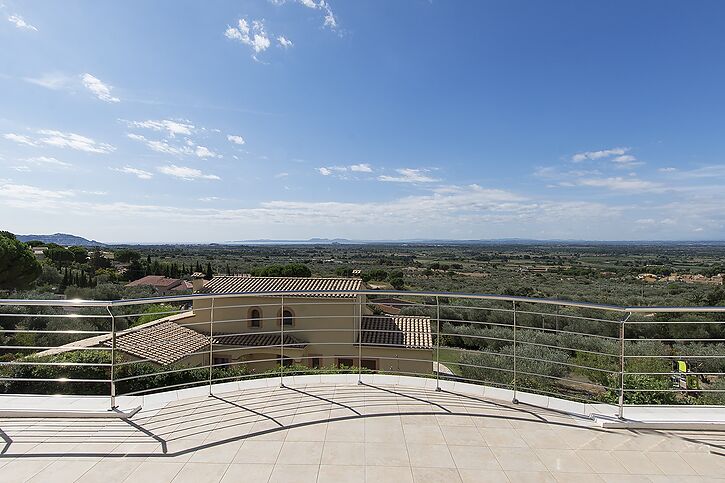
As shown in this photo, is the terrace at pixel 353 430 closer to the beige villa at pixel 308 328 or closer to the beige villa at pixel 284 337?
the beige villa at pixel 284 337

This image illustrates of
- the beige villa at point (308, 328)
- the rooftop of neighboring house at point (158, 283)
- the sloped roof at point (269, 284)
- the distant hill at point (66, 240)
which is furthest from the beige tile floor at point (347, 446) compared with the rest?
the distant hill at point (66, 240)

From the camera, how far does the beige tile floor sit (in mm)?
2330

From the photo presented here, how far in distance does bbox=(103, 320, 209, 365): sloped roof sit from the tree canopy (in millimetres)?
7955

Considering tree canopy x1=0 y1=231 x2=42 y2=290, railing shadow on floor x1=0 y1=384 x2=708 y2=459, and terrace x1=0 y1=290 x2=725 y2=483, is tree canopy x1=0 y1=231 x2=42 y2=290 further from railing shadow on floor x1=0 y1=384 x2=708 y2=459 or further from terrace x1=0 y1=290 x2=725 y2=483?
railing shadow on floor x1=0 y1=384 x2=708 y2=459

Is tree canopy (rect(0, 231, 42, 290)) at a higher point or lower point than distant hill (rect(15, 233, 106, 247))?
lower

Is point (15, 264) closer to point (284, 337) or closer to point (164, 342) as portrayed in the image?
point (164, 342)

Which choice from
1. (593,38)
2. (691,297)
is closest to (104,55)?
(593,38)

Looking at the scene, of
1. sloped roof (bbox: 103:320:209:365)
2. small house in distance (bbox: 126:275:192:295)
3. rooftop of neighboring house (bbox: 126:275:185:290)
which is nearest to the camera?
sloped roof (bbox: 103:320:209:365)

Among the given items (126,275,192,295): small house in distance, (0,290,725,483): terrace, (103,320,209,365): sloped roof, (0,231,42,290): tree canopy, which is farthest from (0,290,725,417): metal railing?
(126,275,192,295): small house in distance

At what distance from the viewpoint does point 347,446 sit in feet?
8.77

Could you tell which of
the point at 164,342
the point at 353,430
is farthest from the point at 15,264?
the point at 353,430

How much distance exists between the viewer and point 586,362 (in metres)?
13.4

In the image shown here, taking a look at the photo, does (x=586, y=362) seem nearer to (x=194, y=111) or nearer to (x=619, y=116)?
(x=619, y=116)

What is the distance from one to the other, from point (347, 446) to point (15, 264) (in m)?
22.8
